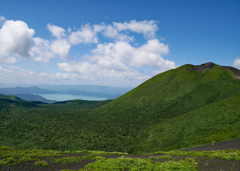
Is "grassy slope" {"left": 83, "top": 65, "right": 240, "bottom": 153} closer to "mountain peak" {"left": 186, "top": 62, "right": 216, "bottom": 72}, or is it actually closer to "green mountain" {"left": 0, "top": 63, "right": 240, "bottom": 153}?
"green mountain" {"left": 0, "top": 63, "right": 240, "bottom": 153}

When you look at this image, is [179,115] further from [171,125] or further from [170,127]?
[170,127]

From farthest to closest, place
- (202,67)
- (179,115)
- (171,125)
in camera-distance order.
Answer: (202,67) → (179,115) → (171,125)

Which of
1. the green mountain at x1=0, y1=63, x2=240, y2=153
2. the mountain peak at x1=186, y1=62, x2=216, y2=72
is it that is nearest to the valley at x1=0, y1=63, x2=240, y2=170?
the green mountain at x1=0, y1=63, x2=240, y2=153

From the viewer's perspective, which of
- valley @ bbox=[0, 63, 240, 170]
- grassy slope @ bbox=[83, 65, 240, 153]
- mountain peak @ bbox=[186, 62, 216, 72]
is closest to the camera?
valley @ bbox=[0, 63, 240, 170]

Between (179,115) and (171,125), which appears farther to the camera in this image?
(179,115)

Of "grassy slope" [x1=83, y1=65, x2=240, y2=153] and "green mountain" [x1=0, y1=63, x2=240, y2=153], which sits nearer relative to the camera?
"grassy slope" [x1=83, y1=65, x2=240, y2=153]

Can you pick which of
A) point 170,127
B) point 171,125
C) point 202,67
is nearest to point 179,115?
point 171,125

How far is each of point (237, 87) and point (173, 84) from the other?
36.3 m

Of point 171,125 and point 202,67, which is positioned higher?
point 202,67

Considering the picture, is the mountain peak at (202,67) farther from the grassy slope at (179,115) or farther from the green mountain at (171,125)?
the grassy slope at (179,115)

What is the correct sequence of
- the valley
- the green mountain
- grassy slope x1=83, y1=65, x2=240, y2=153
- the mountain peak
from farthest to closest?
the mountain peak → the green mountain → grassy slope x1=83, y1=65, x2=240, y2=153 → the valley

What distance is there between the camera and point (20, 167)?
14.5 m

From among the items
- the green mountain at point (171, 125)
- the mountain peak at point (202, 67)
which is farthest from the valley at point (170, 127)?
the mountain peak at point (202, 67)

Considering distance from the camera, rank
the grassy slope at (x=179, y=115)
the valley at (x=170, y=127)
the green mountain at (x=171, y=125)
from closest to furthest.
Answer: the valley at (x=170, y=127) < the grassy slope at (x=179, y=115) < the green mountain at (x=171, y=125)
